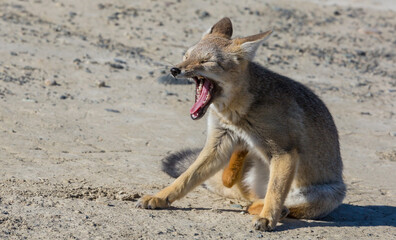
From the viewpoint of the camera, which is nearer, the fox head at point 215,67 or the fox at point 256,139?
the fox head at point 215,67

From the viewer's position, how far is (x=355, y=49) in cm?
1331

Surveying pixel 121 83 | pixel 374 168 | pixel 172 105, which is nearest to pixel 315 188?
pixel 374 168

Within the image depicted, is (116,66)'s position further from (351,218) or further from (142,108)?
(351,218)

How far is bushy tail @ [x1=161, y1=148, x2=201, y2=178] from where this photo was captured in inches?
278

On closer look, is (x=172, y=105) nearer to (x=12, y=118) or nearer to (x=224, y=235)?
(x=12, y=118)

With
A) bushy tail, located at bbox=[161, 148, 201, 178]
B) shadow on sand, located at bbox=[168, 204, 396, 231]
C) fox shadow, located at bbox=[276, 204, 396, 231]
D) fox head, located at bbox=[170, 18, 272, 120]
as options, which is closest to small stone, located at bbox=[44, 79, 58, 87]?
bushy tail, located at bbox=[161, 148, 201, 178]

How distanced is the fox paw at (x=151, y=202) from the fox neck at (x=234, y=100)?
3.04 ft

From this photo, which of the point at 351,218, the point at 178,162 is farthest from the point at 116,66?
the point at 351,218

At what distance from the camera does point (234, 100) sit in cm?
605

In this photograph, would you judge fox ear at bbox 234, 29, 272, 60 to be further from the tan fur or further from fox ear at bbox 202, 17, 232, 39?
the tan fur

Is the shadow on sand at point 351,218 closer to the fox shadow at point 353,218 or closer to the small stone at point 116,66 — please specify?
the fox shadow at point 353,218

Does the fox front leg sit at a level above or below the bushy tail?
above

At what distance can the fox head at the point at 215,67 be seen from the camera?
231 inches

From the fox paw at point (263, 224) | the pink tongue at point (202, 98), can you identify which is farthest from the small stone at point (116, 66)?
the fox paw at point (263, 224)
